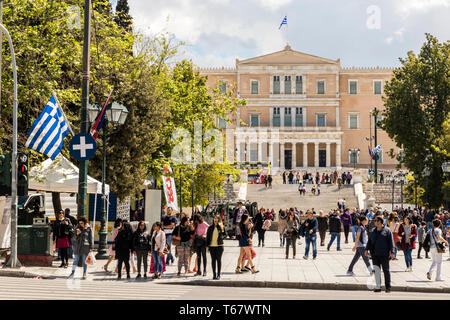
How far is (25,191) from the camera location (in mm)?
17250

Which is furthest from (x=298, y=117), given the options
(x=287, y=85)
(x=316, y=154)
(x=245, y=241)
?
(x=245, y=241)

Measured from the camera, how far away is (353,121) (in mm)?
96062

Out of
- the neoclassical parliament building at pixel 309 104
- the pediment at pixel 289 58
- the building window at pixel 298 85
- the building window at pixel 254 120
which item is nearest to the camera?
the neoclassical parliament building at pixel 309 104

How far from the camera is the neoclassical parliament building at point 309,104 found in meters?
92.9

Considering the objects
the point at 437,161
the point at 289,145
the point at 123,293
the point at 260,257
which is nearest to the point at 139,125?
the point at 260,257

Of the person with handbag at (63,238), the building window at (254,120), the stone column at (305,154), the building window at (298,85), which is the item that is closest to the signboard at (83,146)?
the person with handbag at (63,238)

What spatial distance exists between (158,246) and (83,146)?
3.09 meters

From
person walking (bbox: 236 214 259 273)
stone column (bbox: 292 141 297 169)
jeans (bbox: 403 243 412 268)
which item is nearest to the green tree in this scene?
jeans (bbox: 403 243 412 268)

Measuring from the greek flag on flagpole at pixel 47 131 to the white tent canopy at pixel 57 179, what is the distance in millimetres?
1886

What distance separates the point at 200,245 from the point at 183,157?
17593 millimetres

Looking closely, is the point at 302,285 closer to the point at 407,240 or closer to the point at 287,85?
the point at 407,240

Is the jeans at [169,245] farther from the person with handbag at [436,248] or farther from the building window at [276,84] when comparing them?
the building window at [276,84]

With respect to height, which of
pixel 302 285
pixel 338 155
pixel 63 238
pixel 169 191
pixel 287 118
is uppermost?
pixel 287 118

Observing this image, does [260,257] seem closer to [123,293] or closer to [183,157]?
[123,293]
